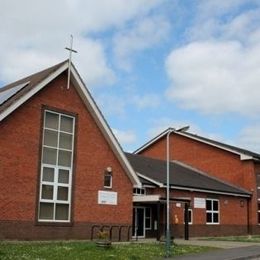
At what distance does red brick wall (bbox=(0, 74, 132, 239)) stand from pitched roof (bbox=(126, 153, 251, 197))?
7529mm

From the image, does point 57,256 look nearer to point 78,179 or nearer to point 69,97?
point 78,179

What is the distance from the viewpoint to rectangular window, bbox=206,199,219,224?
38.9 m

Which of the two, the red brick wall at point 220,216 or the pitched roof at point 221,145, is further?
the pitched roof at point 221,145

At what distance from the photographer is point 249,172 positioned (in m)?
45.1

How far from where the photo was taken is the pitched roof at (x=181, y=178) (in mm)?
35938

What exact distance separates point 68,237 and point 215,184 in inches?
774

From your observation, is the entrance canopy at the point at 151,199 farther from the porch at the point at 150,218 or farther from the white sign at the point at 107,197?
the white sign at the point at 107,197

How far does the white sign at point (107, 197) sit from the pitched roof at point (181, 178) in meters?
7.31

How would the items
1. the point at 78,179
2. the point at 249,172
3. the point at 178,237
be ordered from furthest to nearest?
the point at 249,172, the point at 178,237, the point at 78,179

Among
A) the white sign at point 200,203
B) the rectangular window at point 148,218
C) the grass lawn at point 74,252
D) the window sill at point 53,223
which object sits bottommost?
the grass lawn at point 74,252

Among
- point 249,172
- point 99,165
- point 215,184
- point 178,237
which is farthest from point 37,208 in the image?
point 249,172

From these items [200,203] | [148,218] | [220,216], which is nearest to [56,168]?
[148,218]

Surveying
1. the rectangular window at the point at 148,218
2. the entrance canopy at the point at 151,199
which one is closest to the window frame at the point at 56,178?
the entrance canopy at the point at 151,199

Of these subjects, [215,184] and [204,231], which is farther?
[215,184]
